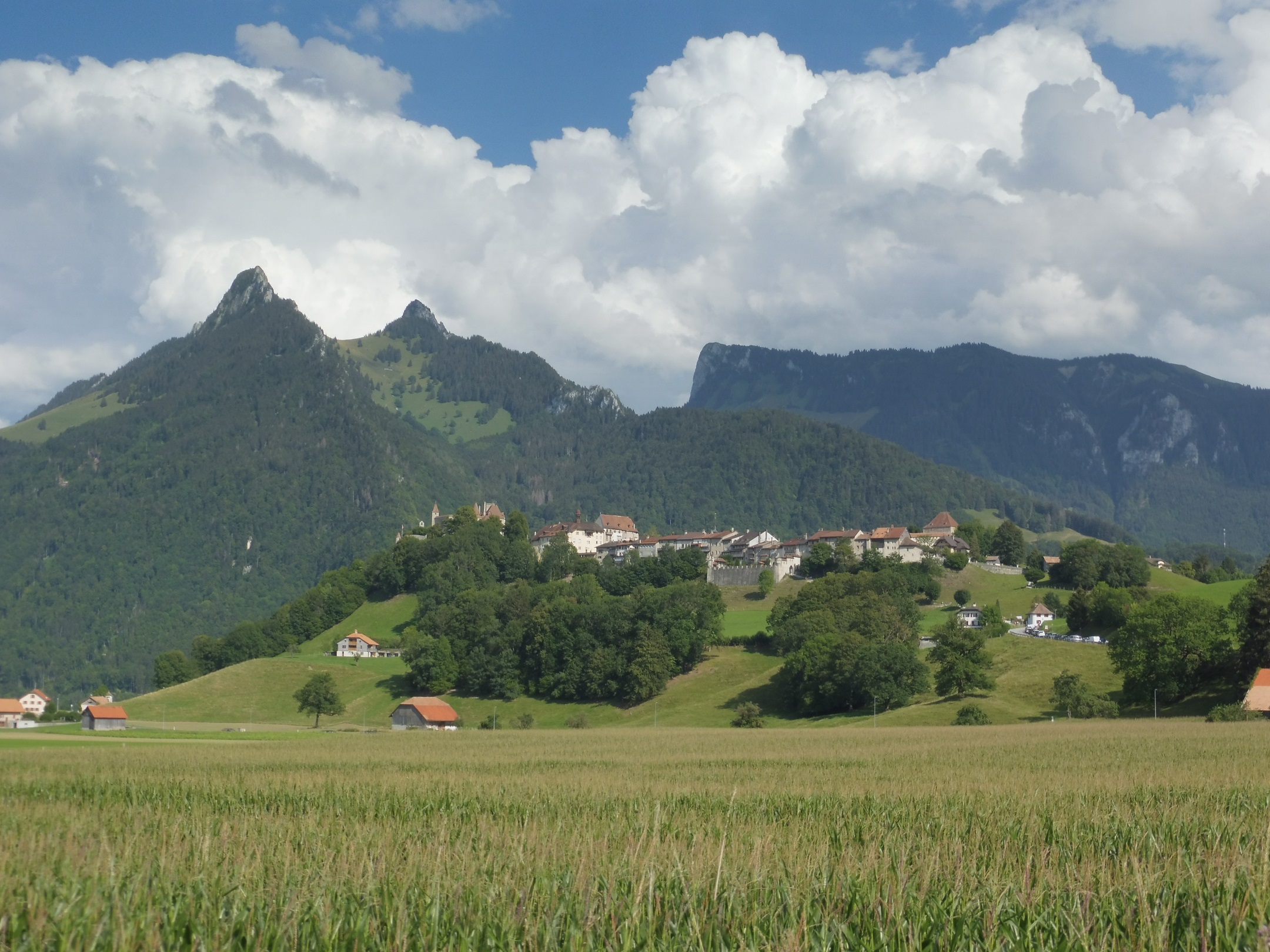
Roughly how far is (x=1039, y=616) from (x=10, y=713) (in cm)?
13945

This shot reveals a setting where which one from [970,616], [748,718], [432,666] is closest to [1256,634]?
[748,718]

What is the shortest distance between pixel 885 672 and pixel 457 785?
276 feet

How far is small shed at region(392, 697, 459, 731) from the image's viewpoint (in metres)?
116

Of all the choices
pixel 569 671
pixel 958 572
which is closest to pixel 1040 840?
pixel 569 671

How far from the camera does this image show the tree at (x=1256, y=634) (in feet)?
276

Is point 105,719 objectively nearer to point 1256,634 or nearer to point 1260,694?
point 1260,694

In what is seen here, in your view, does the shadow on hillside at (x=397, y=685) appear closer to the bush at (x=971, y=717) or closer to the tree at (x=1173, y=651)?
the bush at (x=971, y=717)

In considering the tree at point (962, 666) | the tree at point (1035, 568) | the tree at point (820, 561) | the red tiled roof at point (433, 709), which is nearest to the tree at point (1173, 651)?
the tree at point (962, 666)

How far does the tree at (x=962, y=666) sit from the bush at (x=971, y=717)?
10639mm

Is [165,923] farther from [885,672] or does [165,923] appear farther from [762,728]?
[885,672]

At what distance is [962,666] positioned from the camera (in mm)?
102688

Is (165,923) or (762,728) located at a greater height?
(165,923)

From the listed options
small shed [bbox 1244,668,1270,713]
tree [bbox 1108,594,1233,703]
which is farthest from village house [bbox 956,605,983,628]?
small shed [bbox 1244,668,1270,713]

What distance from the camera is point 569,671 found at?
13338cm
